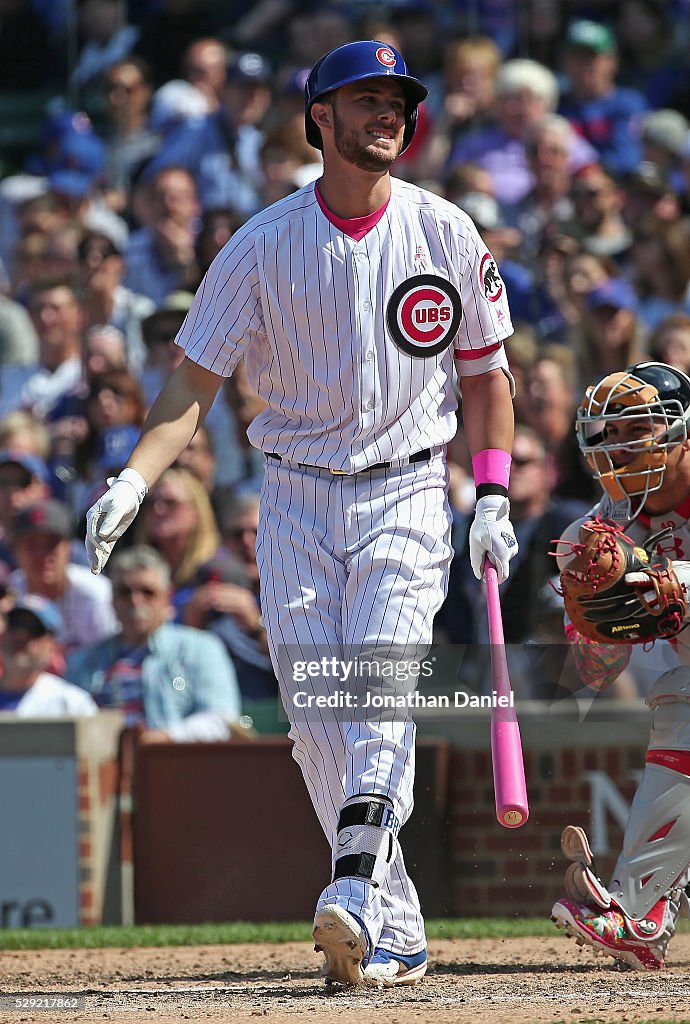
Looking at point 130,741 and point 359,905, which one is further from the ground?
point 130,741

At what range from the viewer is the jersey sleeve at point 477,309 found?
13.9 feet

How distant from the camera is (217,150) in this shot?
9086 mm

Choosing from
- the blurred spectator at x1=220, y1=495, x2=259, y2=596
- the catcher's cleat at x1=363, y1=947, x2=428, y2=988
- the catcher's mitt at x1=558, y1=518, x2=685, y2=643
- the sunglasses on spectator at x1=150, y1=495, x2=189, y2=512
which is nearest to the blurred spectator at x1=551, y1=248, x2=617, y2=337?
the blurred spectator at x1=220, y1=495, x2=259, y2=596

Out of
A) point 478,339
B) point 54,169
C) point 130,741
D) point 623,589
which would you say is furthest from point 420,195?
point 54,169

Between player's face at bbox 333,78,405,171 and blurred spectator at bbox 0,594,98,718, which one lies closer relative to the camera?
player's face at bbox 333,78,405,171

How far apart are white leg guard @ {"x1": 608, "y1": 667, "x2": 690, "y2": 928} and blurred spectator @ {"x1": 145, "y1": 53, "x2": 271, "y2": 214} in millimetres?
5235

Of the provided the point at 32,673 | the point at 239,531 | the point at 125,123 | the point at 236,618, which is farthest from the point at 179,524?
the point at 125,123

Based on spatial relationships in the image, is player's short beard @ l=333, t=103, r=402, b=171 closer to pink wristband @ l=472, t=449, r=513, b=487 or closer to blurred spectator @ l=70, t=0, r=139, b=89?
pink wristband @ l=472, t=449, r=513, b=487

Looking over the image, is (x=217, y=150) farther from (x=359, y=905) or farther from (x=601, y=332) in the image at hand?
(x=359, y=905)

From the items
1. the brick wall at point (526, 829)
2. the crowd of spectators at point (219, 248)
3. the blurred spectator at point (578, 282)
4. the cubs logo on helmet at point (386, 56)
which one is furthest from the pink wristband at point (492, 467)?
the blurred spectator at point (578, 282)

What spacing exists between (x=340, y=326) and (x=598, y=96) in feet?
18.3

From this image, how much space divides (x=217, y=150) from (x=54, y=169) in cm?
105

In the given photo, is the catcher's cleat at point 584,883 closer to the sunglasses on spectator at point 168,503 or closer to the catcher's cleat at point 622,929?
the catcher's cleat at point 622,929

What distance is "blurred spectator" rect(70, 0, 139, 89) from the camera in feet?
30.7
